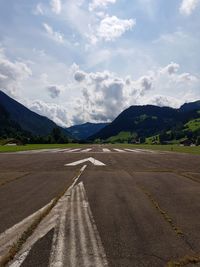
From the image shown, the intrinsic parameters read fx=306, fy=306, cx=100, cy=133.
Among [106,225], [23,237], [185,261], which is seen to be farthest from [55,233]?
[185,261]

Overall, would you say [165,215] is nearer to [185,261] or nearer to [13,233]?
[185,261]

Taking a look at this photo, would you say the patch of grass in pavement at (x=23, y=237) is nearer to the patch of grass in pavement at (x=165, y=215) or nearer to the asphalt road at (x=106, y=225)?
the asphalt road at (x=106, y=225)

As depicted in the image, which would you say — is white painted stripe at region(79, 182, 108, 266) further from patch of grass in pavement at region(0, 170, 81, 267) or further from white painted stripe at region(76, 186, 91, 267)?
patch of grass in pavement at region(0, 170, 81, 267)

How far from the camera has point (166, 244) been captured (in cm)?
564

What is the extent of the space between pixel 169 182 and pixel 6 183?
23.5 ft

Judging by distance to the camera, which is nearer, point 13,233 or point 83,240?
point 83,240

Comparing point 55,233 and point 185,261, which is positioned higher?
point 55,233

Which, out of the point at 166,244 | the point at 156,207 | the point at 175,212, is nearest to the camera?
the point at 166,244

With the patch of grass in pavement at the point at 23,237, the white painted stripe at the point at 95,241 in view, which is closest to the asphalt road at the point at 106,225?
the white painted stripe at the point at 95,241

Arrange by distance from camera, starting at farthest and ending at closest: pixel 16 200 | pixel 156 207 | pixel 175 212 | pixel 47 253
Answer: pixel 16 200, pixel 156 207, pixel 175 212, pixel 47 253

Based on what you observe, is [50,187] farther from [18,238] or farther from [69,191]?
[18,238]

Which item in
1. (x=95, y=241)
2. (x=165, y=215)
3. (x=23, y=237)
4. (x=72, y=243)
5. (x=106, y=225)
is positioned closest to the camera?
(x=72, y=243)

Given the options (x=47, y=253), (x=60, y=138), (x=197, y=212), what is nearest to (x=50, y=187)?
(x=197, y=212)

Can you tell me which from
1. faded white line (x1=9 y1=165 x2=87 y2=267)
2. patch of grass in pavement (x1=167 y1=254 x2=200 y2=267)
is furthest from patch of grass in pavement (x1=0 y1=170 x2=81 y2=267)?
patch of grass in pavement (x1=167 y1=254 x2=200 y2=267)
